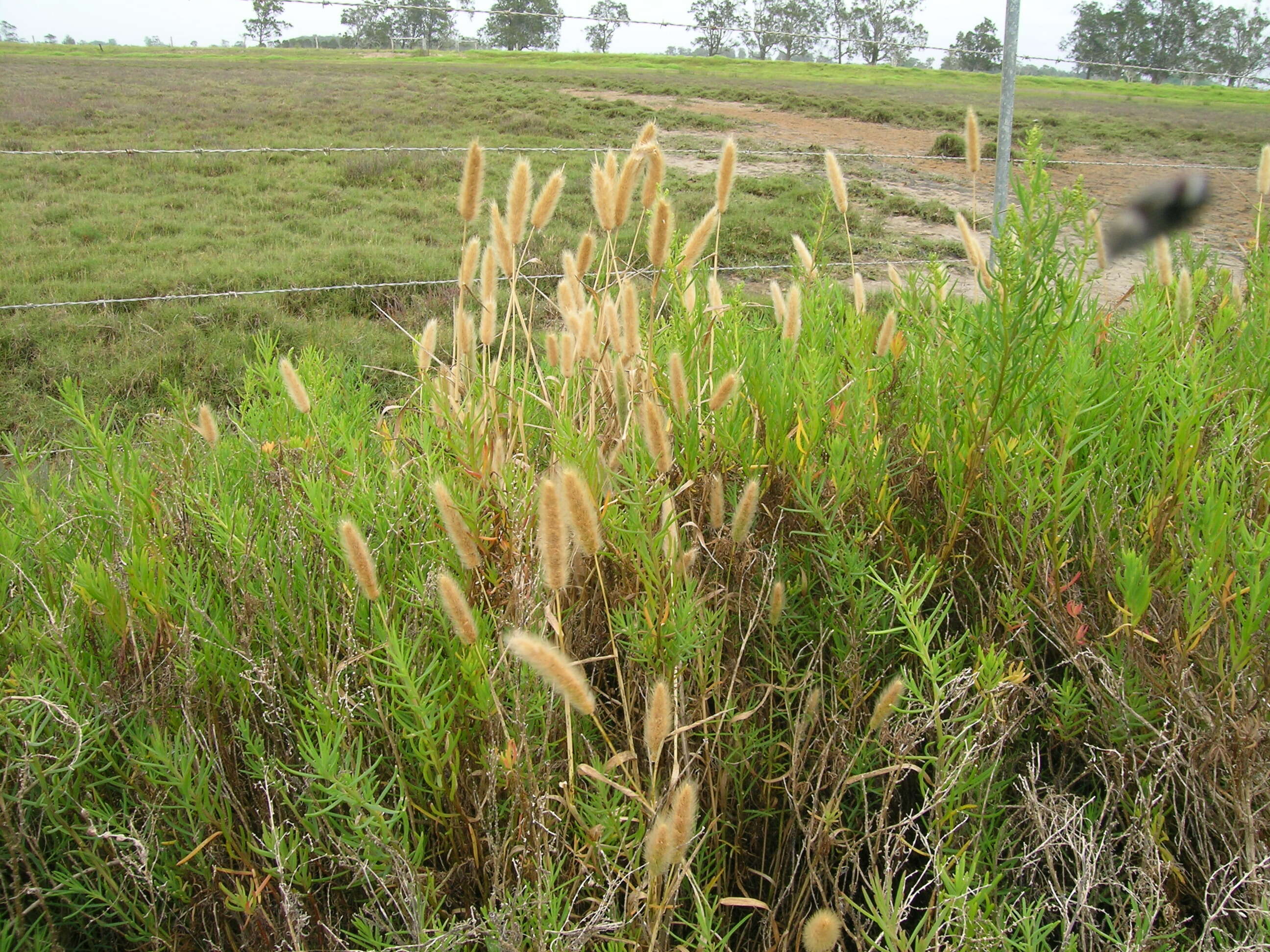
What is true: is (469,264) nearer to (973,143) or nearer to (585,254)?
(585,254)

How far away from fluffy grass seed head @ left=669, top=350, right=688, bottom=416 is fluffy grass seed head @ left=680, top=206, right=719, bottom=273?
42cm

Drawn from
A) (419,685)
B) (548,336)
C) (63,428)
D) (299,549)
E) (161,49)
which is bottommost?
(63,428)

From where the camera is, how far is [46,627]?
43.6 inches

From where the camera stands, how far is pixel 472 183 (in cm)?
141

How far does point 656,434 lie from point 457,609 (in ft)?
1.16

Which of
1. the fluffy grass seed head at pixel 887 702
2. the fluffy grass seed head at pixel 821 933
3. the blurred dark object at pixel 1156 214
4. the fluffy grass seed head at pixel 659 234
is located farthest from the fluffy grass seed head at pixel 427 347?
the blurred dark object at pixel 1156 214

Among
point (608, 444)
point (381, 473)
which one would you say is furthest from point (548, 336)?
point (381, 473)

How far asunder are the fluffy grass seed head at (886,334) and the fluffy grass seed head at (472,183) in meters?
0.79

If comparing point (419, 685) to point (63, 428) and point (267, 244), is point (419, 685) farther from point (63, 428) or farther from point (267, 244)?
point (267, 244)

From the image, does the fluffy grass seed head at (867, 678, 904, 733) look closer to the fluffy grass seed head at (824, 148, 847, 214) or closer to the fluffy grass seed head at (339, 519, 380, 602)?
the fluffy grass seed head at (339, 519, 380, 602)

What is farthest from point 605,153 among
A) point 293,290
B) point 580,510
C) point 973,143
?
point 580,510

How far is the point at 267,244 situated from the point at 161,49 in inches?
955

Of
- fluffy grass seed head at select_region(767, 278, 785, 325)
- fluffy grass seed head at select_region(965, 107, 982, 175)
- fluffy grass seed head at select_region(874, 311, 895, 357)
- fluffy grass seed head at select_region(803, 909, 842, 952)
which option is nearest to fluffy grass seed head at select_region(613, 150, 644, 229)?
fluffy grass seed head at select_region(767, 278, 785, 325)

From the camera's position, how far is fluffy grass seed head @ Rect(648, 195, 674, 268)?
137 centimetres
